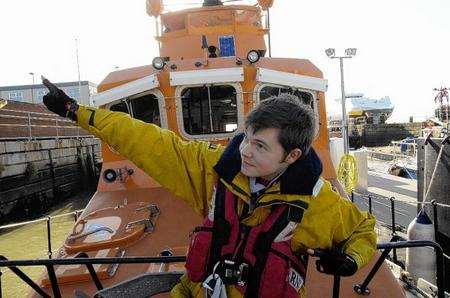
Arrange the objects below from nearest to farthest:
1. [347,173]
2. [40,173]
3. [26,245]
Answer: [347,173] < [26,245] < [40,173]

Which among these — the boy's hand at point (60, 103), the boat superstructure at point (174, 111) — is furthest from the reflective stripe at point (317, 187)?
the boat superstructure at point (174, 111)

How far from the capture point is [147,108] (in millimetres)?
4758

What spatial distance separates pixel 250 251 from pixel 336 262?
39 cm

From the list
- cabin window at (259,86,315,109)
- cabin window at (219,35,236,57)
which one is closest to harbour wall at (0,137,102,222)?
cabin window at (219,35,236,57)

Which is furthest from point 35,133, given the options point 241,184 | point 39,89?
point 39,89

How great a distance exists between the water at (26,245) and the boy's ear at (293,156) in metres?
6.38

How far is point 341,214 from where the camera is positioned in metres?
1.89

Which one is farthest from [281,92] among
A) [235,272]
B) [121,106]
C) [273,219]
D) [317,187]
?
[235,272]

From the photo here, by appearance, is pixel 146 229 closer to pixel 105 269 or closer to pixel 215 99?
pixel 105 269

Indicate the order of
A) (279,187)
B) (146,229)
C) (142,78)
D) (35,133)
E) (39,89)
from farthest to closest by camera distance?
(39,89), (35,133), (142,78), (146,229), (279,187)

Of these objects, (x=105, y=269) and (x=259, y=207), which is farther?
(x=105, y=269)

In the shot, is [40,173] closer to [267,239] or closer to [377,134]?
[267,239]

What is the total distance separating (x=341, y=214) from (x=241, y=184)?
0.50 meters

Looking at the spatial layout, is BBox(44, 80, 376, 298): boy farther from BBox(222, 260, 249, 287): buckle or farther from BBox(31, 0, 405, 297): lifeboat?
BBox(31, 0, 405, 297): lifeboat
